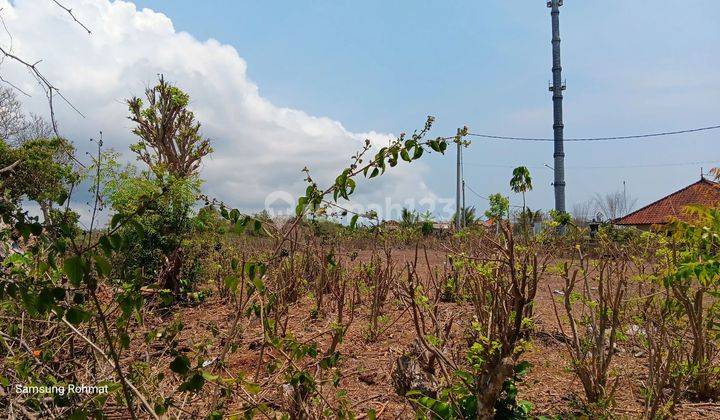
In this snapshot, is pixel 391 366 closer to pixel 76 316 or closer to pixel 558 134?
pixel 76 316

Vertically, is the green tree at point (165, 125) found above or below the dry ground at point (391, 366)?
above

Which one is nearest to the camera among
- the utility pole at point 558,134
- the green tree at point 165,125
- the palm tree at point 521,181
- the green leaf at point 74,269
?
the green leaf at point 74,269

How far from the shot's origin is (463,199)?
22.1 metres

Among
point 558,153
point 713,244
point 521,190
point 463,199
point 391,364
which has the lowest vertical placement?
point 391,364

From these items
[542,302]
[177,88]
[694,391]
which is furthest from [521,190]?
[177,88]

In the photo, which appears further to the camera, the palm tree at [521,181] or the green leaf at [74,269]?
the palm tree at [521,181]

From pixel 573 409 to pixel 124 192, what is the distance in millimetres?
5360

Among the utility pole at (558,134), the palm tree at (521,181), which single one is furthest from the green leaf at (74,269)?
the utility pole at (558,134)

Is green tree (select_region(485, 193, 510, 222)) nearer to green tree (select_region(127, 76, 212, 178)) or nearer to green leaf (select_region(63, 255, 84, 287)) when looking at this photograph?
green leaf (select_region(63, 255, 84, 287))

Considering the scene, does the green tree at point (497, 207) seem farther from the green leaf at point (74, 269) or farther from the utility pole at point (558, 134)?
the utility pole at point (558, 134)

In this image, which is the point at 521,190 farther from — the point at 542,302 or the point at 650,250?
the point at 542,302

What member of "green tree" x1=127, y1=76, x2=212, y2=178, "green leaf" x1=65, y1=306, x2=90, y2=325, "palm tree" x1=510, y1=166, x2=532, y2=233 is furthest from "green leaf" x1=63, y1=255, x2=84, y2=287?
"green tree" x1=127, y1=76, x2=212, y2=178

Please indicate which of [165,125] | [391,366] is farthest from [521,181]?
[165,125]

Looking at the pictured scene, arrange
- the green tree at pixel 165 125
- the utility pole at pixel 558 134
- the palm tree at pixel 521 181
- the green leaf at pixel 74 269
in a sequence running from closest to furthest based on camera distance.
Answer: the green leaf at pixel 74 269 → the palm tree at pixel 521 181 → the green tree at pixel 165 125 → the utility pole at pixel 558 134
